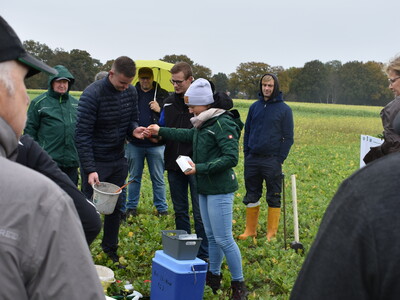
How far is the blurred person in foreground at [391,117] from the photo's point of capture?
386cm

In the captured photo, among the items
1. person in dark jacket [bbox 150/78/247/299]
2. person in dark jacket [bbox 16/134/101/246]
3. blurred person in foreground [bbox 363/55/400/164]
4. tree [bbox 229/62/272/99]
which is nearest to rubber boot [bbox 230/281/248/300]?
person in dark jacket [bbox 150/78/247/299]

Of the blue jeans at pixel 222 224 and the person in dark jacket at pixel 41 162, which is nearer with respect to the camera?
the person in dark jacket at pixel 41 162

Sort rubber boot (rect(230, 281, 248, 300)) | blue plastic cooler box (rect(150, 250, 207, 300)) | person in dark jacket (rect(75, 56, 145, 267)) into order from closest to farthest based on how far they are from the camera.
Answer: blue plastic cooler box (rect(150, 250, 207, 300)) < rubber boot (rect(230, 281, 248, 300)) < person in dark jacket (rect(75, 56, 145, 267))

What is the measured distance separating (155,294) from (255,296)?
963 mm

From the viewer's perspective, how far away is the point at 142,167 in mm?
7582

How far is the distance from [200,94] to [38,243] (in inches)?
146

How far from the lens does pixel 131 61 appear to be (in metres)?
5.16

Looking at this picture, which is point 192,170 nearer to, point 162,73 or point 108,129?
point 108,129

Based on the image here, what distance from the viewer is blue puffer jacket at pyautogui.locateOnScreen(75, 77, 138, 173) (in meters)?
5.28

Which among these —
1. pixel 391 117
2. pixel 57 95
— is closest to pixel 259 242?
pixel 57 95

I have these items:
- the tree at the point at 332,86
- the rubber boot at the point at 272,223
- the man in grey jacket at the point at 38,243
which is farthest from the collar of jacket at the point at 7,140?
the tree at the point at 332,86

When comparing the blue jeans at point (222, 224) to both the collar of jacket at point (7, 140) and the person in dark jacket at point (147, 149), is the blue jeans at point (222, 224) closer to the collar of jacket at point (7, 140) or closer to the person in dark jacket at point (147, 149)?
the person in dark jacket at point (147, 149)

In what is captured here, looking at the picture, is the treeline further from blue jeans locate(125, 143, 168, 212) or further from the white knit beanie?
the white knit beanie

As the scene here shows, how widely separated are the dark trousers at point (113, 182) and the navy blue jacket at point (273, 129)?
1.79 meters
